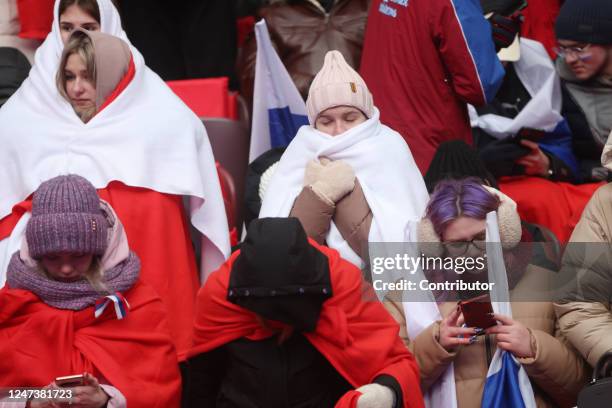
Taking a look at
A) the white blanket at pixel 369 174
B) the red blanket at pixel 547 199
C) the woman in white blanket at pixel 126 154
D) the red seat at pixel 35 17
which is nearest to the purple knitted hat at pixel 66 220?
the woman in white blanket at pixel 126 154

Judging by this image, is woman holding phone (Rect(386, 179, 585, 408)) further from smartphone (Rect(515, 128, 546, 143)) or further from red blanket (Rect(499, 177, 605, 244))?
smartphone (Rect(515, 128, 546, 143))

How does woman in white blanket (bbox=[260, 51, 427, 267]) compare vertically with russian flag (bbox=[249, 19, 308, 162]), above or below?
above

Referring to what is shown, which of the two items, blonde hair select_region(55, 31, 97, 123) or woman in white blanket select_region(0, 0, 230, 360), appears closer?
woman in white blanket select_region(0, 0, 230, 360)

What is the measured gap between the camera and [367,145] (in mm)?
5902

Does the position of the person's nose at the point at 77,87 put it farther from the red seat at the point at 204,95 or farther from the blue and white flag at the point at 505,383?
the blue and white flag at the point at 505,383

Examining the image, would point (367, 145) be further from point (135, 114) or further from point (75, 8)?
point (75, 8)

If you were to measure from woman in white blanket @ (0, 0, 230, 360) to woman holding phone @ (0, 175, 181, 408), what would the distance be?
0.61 metres

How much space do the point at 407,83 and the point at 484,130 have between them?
2.22 ft

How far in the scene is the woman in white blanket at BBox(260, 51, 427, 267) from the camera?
18.6ft

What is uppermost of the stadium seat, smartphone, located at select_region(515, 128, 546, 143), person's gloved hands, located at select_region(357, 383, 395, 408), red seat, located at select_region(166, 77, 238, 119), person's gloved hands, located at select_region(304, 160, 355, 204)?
person's gloved hands, located at select_region(304, 160, 355, 204)

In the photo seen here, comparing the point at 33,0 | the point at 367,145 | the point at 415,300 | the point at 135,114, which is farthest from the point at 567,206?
the point at 33,0

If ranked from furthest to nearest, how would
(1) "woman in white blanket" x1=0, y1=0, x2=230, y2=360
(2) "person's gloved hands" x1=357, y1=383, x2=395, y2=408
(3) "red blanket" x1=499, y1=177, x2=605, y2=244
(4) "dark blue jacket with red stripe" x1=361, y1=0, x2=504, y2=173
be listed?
1. (3) "red blanket" x1=499, y1=177, x2=605, y2=244
2. (4) "dark blue jacket with red stripe" x1=361, y1=0, x2=504, y2=173
3. (1) "woman in white blanket" x1=0, y1=0, x2=230, y2=360
4. (2) "person's gloved hands" x1=357, y1=383, x2=395, y2=408

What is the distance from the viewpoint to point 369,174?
231 inches

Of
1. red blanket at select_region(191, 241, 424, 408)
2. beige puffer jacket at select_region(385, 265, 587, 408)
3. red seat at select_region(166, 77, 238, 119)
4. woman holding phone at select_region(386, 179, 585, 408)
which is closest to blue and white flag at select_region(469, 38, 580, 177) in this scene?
red seat at select_region(166, 77, 238, 119)
